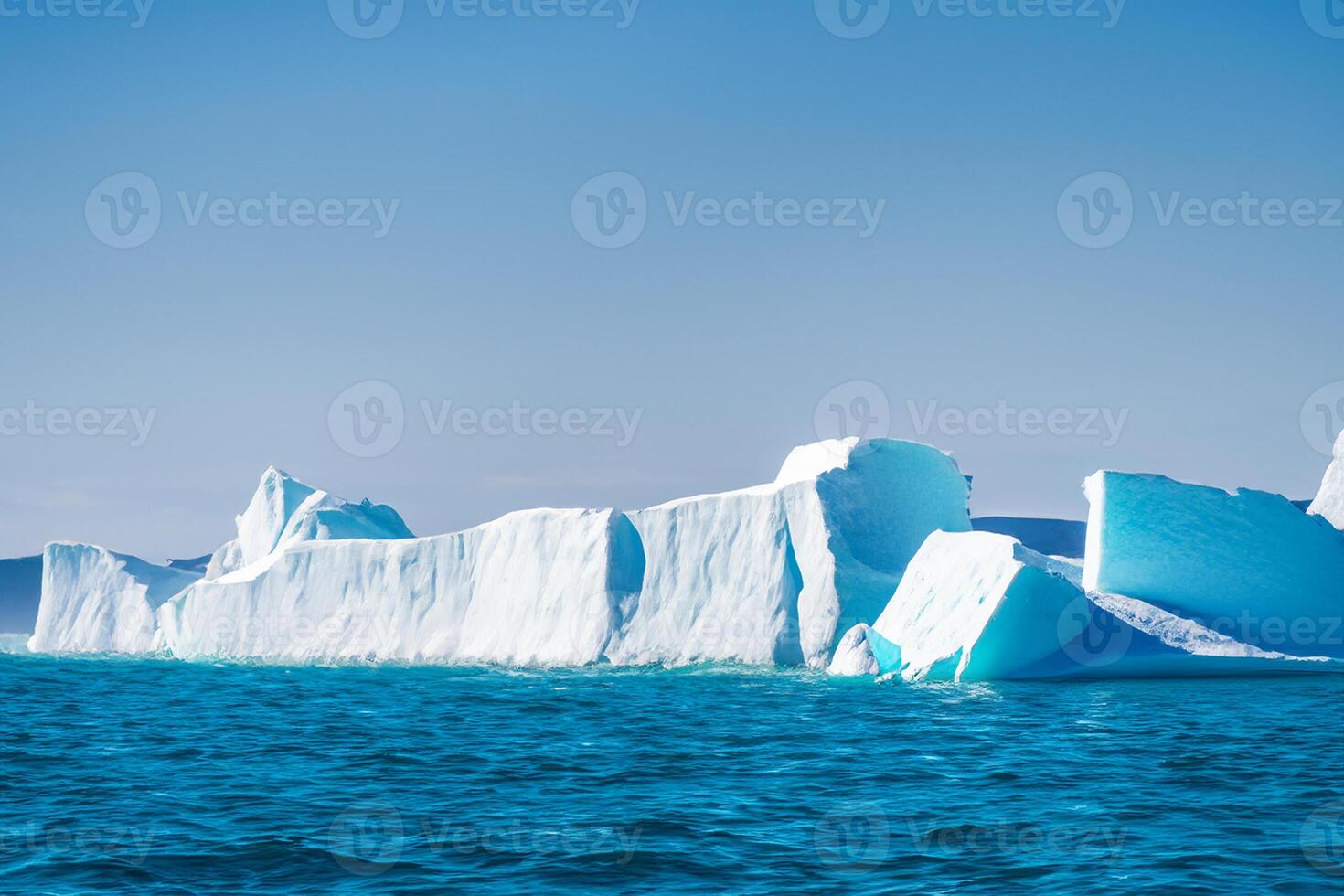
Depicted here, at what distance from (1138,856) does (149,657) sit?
3830 centimetres

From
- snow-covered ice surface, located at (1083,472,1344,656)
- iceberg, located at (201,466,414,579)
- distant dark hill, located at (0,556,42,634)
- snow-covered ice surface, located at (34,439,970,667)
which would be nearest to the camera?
snow-covered ice surface, located at (1083,472,1344,656)

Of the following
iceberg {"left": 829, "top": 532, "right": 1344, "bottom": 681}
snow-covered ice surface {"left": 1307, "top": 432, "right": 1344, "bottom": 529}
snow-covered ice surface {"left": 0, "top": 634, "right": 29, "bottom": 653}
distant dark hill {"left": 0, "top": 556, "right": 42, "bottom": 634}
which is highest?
snow-covered ice surface {"left": 1307, "top": 432, "right": 1344, "bottom": 529}

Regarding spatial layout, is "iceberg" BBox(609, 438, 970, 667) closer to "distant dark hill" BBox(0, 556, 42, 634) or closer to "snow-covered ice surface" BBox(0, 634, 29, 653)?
"snow-covered ice surface" BBox(0, 634, 29, 653)

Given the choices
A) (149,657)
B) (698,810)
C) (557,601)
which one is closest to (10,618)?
(149,657)

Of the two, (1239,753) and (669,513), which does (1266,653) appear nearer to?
(1239,753)

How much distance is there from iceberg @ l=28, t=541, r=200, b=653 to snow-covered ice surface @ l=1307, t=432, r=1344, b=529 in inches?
1359

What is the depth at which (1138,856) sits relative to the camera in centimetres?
799

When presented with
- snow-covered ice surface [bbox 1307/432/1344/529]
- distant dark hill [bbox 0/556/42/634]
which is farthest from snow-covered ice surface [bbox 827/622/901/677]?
distant dark hill [bbox 0/556/42/634]

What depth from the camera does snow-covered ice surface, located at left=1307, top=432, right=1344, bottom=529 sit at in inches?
1062

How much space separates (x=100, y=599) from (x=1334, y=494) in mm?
37877

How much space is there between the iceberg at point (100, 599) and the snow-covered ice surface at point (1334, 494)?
34513 mm

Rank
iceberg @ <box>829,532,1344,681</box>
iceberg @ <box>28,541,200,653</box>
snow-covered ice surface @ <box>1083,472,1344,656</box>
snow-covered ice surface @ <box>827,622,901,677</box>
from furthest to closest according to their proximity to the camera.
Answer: iceberg @ <box>28,541,200,653</box>, snow-covered ice surface @ <box>827,622,901,677</box>, snow-covered ice surface @ <box>1083,472,1344,656</box>, iceberg @ <box>829,532,1344,681</box>

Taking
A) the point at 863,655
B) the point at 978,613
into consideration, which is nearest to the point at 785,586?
the point at 863,655

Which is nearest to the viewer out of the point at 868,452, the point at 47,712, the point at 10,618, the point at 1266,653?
the point at 47,712
